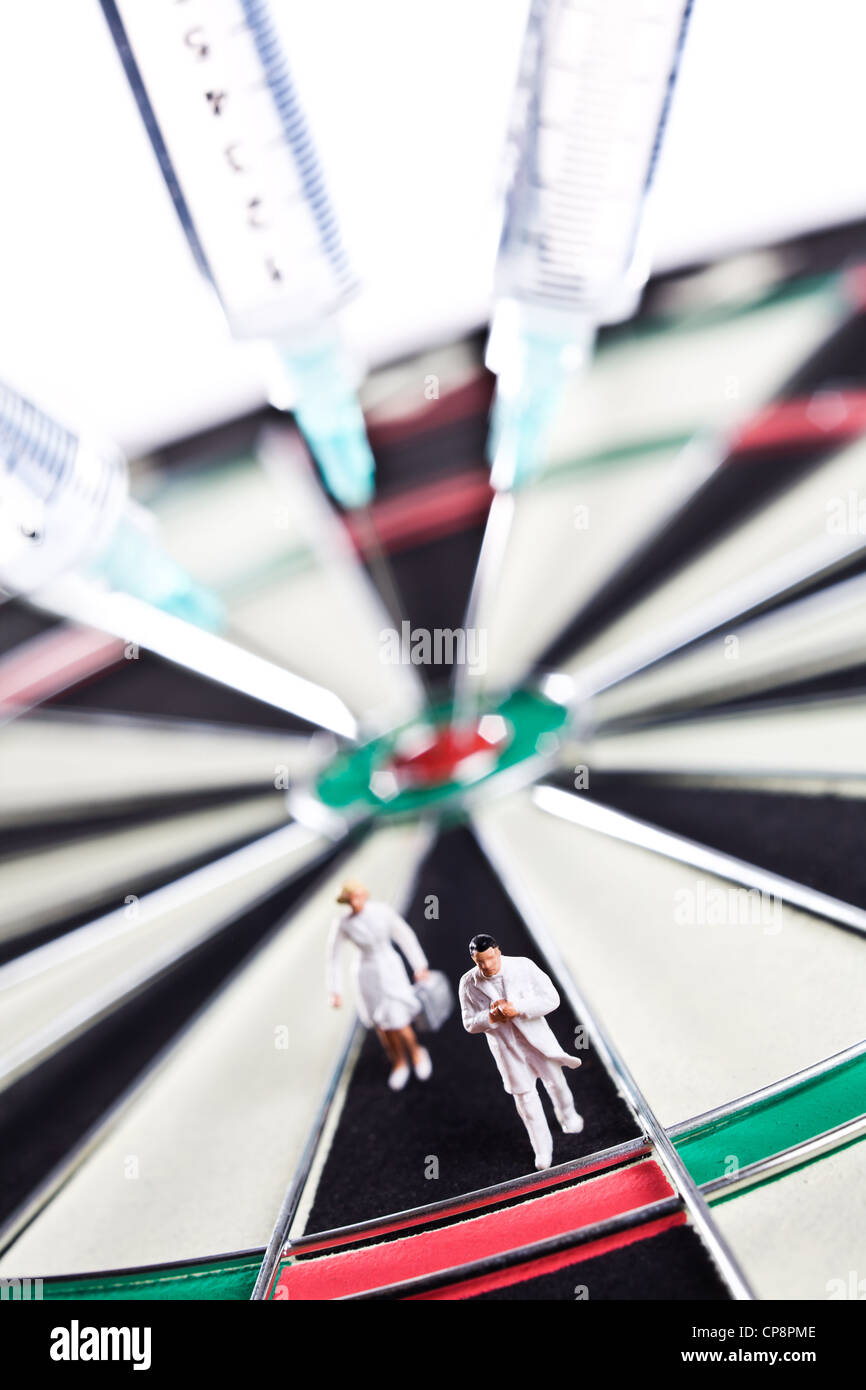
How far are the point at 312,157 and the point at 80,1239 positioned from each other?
1735mm

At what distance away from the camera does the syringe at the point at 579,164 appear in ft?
5.63

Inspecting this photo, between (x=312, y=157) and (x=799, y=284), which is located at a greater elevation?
(x=799, y=284)

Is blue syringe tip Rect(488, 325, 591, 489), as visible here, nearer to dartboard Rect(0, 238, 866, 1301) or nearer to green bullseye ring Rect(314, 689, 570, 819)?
dartboard Rect(0, 238, 866, 1301)

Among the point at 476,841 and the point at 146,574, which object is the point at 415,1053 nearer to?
the point at 476,841

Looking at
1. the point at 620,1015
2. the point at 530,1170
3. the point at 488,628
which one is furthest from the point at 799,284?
the point at 530,1170

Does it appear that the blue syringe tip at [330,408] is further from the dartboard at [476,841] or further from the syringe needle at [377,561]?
the dartboard at [476,841]

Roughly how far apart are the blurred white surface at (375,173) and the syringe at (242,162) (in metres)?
0.91

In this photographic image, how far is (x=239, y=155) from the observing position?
1729 mm

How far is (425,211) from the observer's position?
11.2 ft

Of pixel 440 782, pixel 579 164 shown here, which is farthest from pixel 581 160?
pixel 440 782

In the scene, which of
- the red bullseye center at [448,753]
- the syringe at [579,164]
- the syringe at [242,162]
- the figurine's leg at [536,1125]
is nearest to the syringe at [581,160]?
the syringe at [579,164]

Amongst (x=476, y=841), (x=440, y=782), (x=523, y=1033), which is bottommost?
(x=523, y=1033)

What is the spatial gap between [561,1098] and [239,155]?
4.95 feet

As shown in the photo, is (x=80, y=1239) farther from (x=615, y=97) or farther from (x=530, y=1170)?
(x=615, y=97)
